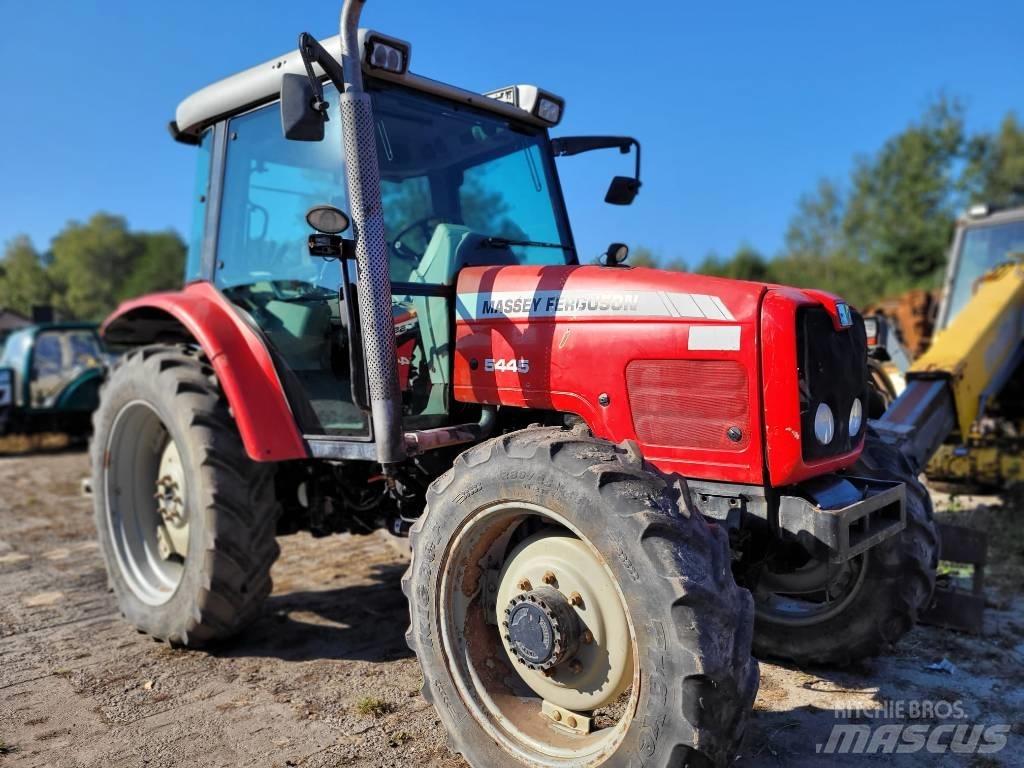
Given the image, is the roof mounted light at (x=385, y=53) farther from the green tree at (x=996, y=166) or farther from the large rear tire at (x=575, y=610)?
the green tree at (x=996, y=166)

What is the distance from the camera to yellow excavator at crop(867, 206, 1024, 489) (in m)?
4.95

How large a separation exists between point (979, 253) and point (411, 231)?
770cm

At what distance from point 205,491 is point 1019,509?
20.4 feet

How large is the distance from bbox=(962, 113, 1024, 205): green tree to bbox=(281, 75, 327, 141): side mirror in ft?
106

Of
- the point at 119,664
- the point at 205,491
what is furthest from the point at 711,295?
the point at 119,664

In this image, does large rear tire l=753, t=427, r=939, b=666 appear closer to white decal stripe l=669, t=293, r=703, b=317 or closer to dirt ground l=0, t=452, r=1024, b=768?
dirt ground l=0, t=452, r=1024, b=768

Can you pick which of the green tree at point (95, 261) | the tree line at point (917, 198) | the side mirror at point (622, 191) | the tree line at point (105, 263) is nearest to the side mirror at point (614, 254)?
the side mirror at point (622, 191)

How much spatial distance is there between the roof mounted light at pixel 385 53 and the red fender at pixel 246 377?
4.45 feet

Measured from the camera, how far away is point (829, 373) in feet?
8.68

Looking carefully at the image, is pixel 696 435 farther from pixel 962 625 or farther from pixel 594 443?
pixel 962 625

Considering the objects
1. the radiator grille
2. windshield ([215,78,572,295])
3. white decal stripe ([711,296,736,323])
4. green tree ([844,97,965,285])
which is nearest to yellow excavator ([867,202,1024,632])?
the radiator grille

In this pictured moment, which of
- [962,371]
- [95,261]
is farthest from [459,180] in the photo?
[95,261]

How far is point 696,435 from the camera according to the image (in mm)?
2635

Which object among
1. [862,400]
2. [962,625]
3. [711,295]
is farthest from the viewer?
[962,625]
